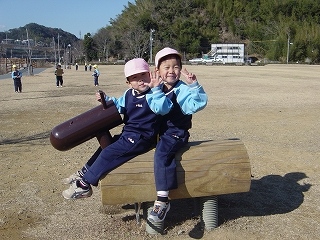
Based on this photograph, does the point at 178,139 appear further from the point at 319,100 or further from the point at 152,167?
the point at 319,100

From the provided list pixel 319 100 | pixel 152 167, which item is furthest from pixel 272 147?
pixel 319 100

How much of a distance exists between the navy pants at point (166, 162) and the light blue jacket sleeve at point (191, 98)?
0.97ft

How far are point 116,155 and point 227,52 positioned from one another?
87528mm

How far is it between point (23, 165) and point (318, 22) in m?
93.1

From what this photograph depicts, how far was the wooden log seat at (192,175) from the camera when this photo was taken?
12.1 ft

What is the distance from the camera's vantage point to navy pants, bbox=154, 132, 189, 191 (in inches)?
143

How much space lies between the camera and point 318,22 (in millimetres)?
89625

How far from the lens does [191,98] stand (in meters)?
3.62

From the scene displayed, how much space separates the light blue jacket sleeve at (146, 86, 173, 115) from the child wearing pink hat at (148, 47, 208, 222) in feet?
0.69

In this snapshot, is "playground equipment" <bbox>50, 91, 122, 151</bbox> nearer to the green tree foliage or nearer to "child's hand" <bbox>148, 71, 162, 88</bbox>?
"child's hand" <bbox>148, 71, 162, 88</bbox>

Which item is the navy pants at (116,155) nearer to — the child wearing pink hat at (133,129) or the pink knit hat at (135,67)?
the child wearing pink hat at (133,129)

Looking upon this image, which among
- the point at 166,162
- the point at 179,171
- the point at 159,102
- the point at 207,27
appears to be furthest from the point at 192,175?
the point at 207,27

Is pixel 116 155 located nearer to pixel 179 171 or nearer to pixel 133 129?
pixel 133 129

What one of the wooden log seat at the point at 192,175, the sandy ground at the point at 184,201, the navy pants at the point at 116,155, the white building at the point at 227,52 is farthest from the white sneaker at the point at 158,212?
the white building at the point at 227,52
